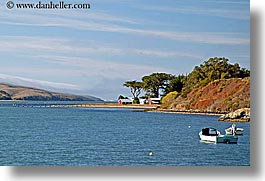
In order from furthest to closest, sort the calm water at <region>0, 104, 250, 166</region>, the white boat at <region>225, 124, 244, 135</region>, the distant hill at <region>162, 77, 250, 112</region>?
the distant hill at <region>162, 77, 250, 112</region>
the white boat at <region>225, 124, 244, 135</region>
the calm water at <region>0, 104, 250, 166</region>

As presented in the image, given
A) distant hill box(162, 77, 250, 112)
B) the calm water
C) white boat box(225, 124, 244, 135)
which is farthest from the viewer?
distant hill box(162, 77, 250, 112)

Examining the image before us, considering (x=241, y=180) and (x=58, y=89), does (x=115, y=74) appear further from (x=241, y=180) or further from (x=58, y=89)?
(x=241, y=180)

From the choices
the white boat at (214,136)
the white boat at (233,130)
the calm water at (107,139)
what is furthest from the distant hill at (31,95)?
the white boat at (233,130)

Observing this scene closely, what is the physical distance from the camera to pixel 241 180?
10820 millimetres

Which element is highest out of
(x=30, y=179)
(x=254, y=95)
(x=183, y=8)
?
(x=183, y=8)

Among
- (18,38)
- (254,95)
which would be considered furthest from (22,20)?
(254,95)

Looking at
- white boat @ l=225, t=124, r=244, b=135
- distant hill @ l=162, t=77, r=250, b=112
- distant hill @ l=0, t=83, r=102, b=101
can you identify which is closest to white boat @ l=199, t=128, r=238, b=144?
white boat @ l=225, t=124, r=244, b=135

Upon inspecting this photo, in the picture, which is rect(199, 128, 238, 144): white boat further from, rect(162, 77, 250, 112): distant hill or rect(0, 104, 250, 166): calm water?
rect(162, 77, 250, 112): distant hill

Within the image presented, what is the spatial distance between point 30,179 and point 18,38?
4.27 feet

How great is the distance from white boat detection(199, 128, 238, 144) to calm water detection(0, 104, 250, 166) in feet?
0.15

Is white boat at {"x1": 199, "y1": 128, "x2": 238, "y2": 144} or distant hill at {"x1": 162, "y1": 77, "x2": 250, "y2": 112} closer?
white boat at {"x1": 199, "y1": 128, "x2": 238, "y2": 144}

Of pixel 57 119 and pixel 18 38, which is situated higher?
pixel 18 38

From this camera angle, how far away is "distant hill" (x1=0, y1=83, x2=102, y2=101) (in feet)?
35.7

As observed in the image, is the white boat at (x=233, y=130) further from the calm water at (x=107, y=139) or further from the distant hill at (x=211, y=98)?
the distant hill at (x=211, y=98)
